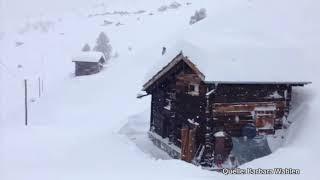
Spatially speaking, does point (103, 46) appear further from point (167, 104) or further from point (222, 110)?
point (222, 110)

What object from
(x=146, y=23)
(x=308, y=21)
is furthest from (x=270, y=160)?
(x=146, y=23)

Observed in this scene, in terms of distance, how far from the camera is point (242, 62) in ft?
59.8

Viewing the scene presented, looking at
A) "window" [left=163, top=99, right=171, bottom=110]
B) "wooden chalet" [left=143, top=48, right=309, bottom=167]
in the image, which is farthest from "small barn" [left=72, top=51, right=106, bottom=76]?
"wooden chalet" [left=143, top=48, right=309, bottom=167]

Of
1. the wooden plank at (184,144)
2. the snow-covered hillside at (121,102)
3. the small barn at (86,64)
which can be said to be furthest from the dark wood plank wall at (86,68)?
the wooden plank at (184,144)

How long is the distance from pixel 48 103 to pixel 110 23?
167ft

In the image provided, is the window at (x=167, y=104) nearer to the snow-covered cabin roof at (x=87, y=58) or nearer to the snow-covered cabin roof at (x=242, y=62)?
the snow-covered cabin roof at (x=242, y=62)

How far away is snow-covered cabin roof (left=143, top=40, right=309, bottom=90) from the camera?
17484 millimetres

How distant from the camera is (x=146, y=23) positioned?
82.4 meters

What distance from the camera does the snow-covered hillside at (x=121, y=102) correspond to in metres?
15.4

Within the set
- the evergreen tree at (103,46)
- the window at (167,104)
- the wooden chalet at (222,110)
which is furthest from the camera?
the evergreen tree at (103,46)

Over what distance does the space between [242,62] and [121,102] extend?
20.9 metres

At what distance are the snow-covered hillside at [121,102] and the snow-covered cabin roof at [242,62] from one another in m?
0.30

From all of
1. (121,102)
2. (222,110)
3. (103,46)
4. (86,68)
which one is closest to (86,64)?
(86,68)

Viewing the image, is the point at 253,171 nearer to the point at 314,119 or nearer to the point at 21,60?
the point at 314,119
